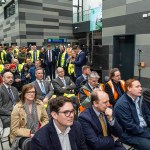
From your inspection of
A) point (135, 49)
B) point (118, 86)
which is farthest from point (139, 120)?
point (135, 49)

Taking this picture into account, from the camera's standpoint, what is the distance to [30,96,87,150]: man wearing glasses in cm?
190

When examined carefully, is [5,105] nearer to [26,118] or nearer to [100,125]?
[26,118]

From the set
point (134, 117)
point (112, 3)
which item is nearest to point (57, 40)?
point (112, 3)

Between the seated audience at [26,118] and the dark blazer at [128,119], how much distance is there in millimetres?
1110

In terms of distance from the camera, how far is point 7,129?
342 cm

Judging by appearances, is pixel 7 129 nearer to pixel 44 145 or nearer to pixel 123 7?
pixel 44 145

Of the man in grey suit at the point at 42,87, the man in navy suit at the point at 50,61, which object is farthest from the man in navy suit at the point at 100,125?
Result: the man in navy suit at the point at 50,61

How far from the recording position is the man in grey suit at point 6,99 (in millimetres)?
3529

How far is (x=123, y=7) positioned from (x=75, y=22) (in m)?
12.6

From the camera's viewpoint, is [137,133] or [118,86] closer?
[137,133]

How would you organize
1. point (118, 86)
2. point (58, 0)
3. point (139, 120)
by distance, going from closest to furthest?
point (139, 120)
point (118, 86)
point (58, 0)

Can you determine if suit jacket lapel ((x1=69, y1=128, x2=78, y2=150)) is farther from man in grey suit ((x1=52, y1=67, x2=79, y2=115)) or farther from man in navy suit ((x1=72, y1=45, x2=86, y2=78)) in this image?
man in navy suit ((x1=72, y1=45, x2=86, y2=78))

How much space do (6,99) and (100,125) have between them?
1964 mm

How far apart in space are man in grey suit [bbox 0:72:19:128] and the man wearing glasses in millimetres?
1760
